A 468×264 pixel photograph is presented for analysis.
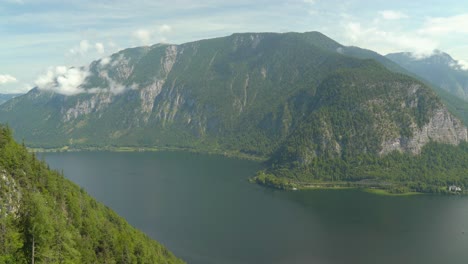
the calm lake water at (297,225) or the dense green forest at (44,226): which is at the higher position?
the dense green forest at (44,226)

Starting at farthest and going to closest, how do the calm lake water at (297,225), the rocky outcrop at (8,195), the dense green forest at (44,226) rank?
1. the calm lake water at (297,225)
2. the rocky outcrop at (8,195)
3. the dense green forest at (44,226)

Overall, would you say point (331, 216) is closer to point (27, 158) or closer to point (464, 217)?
point (464, 217)

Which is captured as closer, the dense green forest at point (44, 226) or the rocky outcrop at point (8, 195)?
the dense green forest at point (44, 226)

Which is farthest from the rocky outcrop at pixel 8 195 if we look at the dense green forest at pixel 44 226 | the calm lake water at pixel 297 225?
the calm lake water at pixel 297 225

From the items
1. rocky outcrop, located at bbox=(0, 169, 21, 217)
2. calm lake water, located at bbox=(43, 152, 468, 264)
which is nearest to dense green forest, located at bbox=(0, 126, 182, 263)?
rocky outcrop, located at bbox=(0, 169, 21, 217)

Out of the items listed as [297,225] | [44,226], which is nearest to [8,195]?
[44,226]

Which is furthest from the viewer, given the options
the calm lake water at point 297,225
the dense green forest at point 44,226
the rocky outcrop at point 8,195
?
the calm lake water at point 297,225

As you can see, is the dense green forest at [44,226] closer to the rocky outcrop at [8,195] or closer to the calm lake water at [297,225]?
the rocky outcrop at [8,195]
